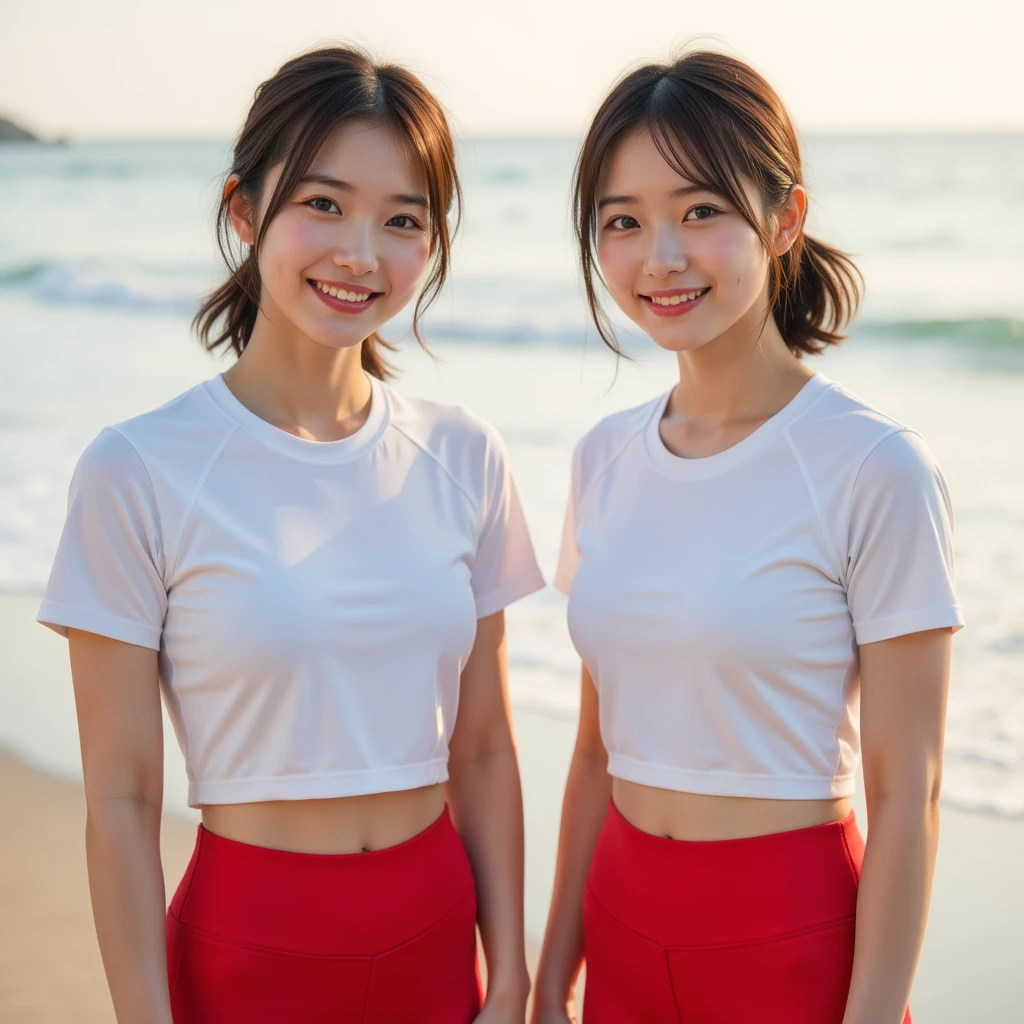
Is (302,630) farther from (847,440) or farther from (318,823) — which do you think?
(847,440)

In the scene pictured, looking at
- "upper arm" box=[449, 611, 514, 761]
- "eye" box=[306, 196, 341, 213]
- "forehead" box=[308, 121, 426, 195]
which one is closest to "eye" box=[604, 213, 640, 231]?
"forehead" box=[308, 121, 426, 195]

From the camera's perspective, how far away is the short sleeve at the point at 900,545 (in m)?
1.88

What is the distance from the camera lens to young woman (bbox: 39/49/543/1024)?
1912 millimetres

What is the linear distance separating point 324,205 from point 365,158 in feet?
0.34

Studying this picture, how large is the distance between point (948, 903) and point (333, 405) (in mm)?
2409

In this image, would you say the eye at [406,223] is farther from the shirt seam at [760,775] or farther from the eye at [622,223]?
the shirt seam at [760,775]

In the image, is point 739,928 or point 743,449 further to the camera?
point 743,449

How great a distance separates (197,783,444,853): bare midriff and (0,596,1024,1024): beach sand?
1474 millimetres

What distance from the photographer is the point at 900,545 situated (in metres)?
1.90

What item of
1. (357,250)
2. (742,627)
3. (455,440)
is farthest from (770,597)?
(357,250)

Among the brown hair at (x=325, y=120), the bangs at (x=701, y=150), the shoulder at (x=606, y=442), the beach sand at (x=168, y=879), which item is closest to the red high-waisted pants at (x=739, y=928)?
the shoulder at (x=606, y=442)

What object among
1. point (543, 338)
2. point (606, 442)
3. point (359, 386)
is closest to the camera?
point (359, 386)

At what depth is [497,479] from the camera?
2357mm

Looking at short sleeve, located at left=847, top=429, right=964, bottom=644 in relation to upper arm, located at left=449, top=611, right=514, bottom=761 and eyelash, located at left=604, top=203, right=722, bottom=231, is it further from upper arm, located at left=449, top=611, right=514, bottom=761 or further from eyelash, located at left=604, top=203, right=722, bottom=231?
upper arm, located at left=449, top=611, right=514, bottom=761
